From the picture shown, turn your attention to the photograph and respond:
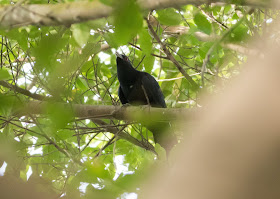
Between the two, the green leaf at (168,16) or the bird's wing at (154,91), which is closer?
the green leaf at (168,16)

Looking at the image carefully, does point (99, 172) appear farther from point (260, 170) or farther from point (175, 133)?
point (175, 133)

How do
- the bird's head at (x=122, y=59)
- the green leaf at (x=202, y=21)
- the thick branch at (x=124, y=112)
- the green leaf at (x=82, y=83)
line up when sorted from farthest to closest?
the bird's head at (x=122, y=59) → the green leaf at (x=82, y=83) → the thick branch at (x=124, y=112) → the green leaf at (x=202, y=21)

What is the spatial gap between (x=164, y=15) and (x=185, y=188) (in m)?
1.79

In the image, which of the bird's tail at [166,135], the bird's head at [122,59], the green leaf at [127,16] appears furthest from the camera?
the bird's head at [122,59]

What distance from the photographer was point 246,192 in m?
0.74

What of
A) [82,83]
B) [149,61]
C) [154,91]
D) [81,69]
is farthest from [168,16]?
[154,91]

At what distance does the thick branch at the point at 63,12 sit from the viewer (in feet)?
4.72

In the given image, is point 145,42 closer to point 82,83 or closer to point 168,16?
point 168,16

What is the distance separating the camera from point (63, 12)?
1.47 m

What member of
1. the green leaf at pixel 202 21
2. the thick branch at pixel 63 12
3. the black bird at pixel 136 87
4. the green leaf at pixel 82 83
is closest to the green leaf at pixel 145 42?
the green leaf at pixel 202 21

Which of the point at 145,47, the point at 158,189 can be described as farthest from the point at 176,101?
the point at 158,189

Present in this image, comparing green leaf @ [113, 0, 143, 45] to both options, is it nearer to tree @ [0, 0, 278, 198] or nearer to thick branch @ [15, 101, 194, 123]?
tree @ [0, 0, 278, 198]

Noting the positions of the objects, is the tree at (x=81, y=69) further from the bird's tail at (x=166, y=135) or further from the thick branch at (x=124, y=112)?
the bird's tail at (x=166, y=135)

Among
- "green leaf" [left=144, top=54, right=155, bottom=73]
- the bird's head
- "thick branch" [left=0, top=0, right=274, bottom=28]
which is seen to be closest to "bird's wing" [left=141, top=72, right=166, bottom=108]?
the bird's head
